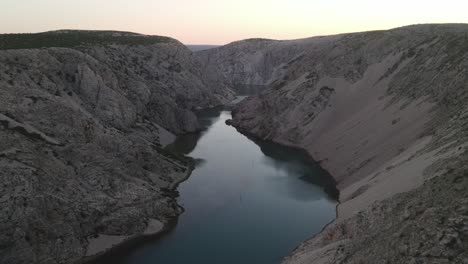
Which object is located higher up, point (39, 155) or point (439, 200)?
point (439, 200)

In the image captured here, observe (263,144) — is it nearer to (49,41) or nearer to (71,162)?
(71,162)

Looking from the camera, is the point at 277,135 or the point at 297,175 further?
the point at 277,135

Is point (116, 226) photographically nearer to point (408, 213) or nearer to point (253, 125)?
point (408, 213)

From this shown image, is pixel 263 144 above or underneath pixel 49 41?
underneath

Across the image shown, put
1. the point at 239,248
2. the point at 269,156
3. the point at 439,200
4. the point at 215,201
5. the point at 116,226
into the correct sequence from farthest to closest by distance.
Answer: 1. the point at 269,156
2. the point at 215,201
3. the point at 116,226
4. the point at 239,248
5. the point at 439,200

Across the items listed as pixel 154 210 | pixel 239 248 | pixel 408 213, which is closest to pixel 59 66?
pixel 154 210

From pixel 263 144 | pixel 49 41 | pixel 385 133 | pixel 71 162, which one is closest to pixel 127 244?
pixel 71 162
